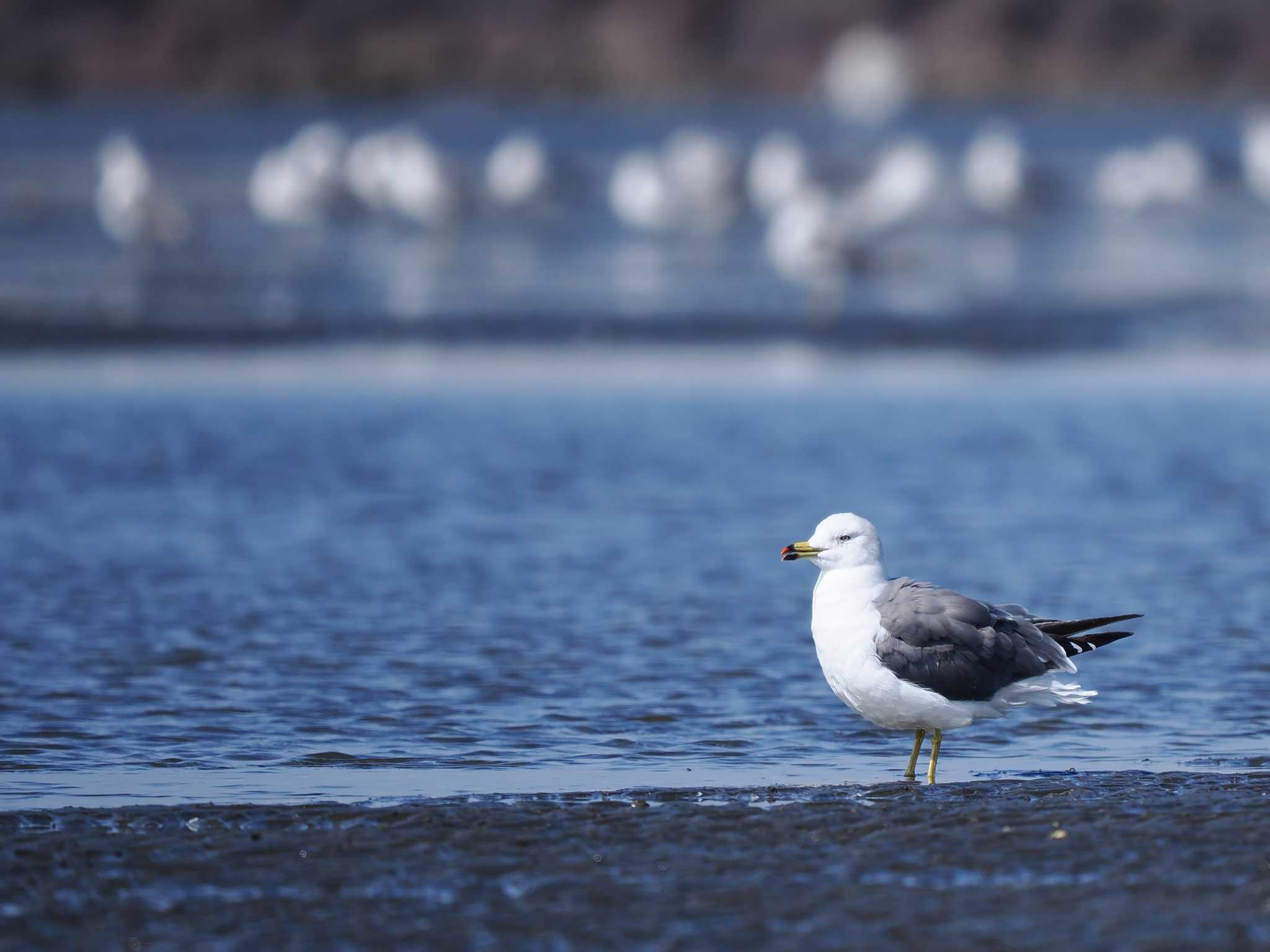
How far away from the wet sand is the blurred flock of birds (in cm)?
1989

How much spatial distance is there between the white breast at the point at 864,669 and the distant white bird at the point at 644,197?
92.6ft

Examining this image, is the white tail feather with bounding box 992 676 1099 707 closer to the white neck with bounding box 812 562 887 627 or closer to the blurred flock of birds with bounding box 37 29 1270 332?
the white neck with bounding box 812 562 887 627

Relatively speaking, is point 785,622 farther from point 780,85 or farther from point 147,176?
point 780,85

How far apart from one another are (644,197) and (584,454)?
22.5m

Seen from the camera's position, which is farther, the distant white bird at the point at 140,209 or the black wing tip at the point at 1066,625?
the distant white bird at the point at 140,209

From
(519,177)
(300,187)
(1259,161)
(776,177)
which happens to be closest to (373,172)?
(519,177)

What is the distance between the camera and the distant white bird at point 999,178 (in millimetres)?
41125

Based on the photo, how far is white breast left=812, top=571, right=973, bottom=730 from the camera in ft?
23.8

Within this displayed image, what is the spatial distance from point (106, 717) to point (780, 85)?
8695 cm

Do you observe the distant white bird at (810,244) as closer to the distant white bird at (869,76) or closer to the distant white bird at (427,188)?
the distant white bird at (427,188)

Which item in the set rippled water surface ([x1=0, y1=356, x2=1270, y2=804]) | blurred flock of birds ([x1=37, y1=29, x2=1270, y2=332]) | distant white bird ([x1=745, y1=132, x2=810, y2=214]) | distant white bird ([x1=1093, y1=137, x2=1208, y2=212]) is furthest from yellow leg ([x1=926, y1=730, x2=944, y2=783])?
distant white bird ([x1=1093, y1=137, x2=1208, y2=212])

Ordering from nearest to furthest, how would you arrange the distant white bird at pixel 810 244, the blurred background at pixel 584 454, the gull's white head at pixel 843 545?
the gull's white head at pixel 843 545
the blurred background at pixel 584 454
the distant white bird at pixel 810 244

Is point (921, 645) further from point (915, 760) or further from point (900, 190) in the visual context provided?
point (900, 190)

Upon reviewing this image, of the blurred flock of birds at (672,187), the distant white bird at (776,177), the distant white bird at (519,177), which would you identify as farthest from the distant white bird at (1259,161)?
the distant white bird at (519,177)
